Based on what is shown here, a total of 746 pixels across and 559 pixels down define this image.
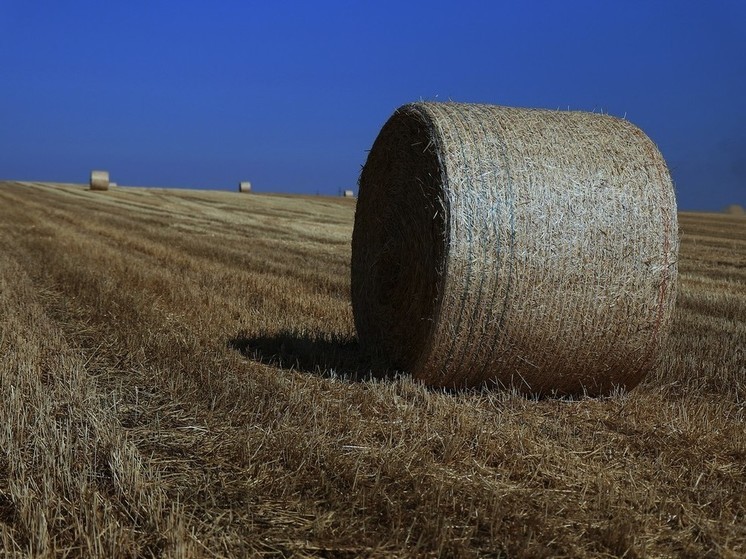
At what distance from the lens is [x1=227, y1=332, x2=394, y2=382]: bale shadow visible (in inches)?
203

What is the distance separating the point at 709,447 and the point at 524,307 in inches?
48.8

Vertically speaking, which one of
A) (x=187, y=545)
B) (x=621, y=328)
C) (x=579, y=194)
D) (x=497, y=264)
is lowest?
(x=187, y=545)

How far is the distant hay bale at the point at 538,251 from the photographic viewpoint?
447cm

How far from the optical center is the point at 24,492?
2.85m

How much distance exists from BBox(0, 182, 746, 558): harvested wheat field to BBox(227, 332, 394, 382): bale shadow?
0.03 metres

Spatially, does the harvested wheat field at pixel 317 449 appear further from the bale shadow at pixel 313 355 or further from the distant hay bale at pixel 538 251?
the distant hay bale at pixel 538 251

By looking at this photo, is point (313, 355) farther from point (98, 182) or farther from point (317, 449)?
point (98, 182)

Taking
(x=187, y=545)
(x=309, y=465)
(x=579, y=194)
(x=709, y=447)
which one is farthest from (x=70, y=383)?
(x=709, y=447)

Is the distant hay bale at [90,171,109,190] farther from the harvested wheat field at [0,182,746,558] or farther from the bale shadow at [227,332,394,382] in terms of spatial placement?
the bale shadow at [227,332,394,382]

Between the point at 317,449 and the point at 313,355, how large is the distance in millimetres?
2031

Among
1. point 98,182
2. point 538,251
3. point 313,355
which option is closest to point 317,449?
point 538,251

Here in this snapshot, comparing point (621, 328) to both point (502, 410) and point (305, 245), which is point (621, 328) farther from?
point (305, 245)

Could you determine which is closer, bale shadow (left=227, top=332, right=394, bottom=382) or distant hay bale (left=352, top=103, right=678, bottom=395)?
distant hay bale (left=352, top=103, right=678, bottom=395)

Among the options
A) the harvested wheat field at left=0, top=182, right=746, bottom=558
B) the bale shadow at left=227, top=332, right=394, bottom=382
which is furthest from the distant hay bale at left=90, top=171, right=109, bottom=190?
the bale shadow at left=227, top=332, right=394, bottom=382
